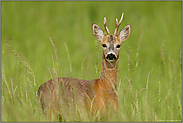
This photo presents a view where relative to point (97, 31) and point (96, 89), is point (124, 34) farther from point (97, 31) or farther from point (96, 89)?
point (96, 89)

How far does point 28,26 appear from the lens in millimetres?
13461

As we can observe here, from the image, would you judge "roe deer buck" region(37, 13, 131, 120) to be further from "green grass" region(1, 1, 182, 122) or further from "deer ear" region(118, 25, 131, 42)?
"green grass" region(1, 1, 182, 122)

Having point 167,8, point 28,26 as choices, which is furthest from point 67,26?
point 167,8

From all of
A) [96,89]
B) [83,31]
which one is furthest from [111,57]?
[83,31]

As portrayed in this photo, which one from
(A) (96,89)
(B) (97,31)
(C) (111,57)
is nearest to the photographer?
(C) (111,57)

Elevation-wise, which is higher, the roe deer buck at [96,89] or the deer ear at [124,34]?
the deer ear at [124,34]

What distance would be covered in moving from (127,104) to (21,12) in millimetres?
10798

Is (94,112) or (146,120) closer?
(146,120)

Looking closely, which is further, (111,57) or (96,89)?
(96,89)

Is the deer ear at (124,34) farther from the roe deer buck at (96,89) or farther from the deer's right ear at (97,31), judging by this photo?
the deer's right ear at (97,31)

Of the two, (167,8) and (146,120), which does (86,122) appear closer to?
(146,120)

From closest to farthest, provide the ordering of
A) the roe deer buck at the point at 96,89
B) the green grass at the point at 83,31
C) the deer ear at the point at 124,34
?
the roe deer buck at the point at 96,89 → the deer ear at the point at 124,34 → the green grass at the point at 83,31

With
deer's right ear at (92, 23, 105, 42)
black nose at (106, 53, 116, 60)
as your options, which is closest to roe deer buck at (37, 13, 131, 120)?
black nose at (106, 53, 116, 60)

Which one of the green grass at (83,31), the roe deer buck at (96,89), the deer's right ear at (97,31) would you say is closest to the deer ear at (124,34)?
the roe deer buck at (96,89)
